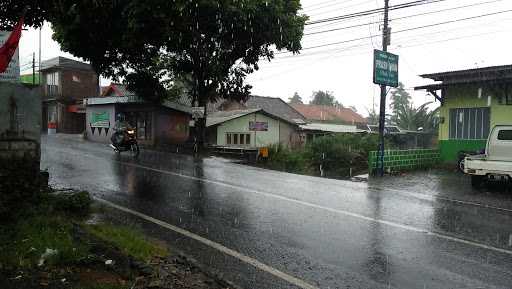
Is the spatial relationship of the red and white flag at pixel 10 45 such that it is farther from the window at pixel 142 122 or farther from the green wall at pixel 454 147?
the window at pixel 142 122

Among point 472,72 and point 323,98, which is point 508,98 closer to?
point 472,72

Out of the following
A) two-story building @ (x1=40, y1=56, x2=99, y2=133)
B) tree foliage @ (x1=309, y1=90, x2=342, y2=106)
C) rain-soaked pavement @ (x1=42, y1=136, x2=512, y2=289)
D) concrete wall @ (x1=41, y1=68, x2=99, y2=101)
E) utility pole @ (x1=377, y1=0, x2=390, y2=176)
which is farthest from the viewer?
tree foliage @ (x1=309, y1=90, x2=342, y2=106)

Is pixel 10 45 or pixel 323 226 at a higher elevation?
pixel 10 45

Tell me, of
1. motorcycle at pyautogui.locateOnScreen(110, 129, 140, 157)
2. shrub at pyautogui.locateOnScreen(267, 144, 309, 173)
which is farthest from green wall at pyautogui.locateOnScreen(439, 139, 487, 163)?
motorcycle at pyautogui.locateOnScreen(110, 129, 140, 157)

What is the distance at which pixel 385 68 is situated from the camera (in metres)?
16.5

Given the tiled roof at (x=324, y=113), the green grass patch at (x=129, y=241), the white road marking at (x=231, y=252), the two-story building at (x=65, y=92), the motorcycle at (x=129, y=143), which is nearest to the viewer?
the white road marking at (x=231, y=252)

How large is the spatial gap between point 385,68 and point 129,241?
13.1 meters

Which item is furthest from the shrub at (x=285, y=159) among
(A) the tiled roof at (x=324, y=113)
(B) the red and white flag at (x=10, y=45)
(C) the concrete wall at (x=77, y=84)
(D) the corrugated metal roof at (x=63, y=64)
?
(A) the tiled roof at (x=324, y=113)

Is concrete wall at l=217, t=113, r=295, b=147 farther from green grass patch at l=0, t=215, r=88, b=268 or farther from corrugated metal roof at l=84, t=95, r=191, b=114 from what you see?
green grass patch at l=0, t=215, r=88, b=268

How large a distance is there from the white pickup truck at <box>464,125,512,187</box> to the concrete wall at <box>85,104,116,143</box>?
26.5 metres

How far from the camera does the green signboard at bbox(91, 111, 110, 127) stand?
1357 inches

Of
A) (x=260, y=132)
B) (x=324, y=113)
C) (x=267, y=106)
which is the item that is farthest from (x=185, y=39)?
(x=324, y=113)

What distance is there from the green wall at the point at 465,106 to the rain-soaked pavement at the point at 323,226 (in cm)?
506

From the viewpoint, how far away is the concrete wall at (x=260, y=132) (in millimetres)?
32719
